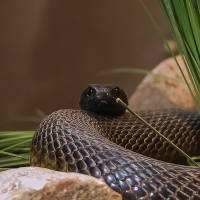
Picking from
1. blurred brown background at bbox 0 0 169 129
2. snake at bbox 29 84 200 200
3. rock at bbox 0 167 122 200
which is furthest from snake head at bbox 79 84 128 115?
blurred brown background at bbox 0 0 169 129

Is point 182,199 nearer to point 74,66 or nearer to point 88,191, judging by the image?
point 88,191

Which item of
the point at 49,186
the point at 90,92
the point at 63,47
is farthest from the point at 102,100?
Answer: the point at 63,47

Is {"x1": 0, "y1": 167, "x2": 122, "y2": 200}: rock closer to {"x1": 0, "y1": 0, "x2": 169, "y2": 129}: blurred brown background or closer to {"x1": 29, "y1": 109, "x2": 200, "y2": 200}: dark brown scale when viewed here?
{"x1": 29, "y1": 109, "x2": 200, "y2": 200}: dark brown scale

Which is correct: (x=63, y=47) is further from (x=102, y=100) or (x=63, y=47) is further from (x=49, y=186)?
(x=49, y=186)

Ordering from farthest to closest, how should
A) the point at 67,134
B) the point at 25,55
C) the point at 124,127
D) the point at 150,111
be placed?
1. the point at 25,55
2. the point at 150,111
3. the point at 124,127
4. the point at 67,134

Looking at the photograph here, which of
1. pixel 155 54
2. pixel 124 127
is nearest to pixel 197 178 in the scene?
pixel 124 127

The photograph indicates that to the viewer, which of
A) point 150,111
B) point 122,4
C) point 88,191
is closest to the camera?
point 88,191

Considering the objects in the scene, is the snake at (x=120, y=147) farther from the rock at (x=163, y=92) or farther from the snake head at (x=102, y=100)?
the rock at (x=163, y=92)
